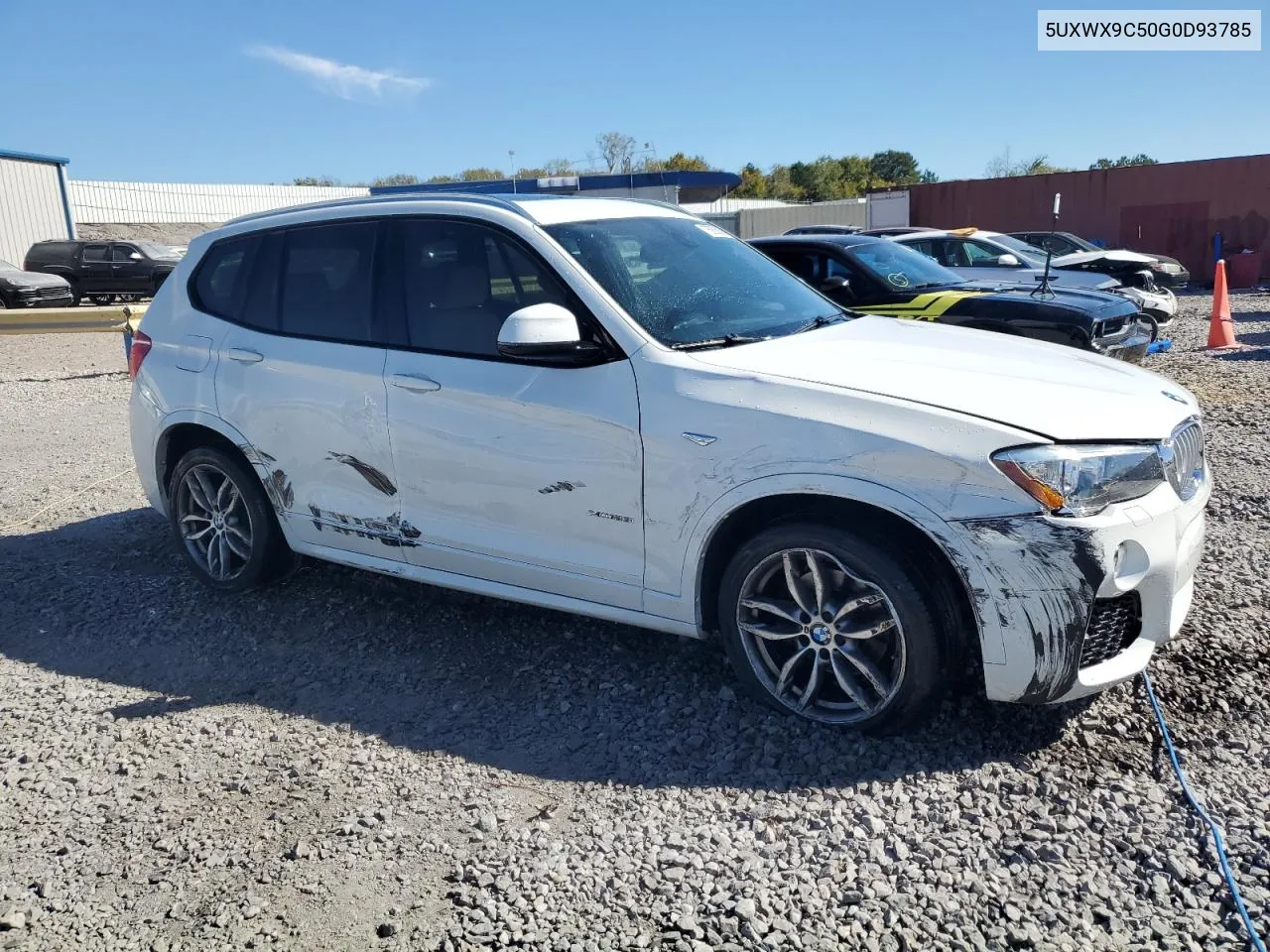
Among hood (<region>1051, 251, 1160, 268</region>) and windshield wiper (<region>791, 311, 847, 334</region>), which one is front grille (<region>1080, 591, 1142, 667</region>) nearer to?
windshield wiper (<region>791, 311, 847, 334</region>)

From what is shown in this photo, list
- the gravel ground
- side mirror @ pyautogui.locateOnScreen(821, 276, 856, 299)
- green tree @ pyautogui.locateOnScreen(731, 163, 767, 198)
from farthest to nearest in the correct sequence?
1. green tree @ pyautogui.locateOnScreen(731, 163, 767, 198)
2. side mirror @ pyautogui.locateOnScreen(821, 276, 856, 299)
3. the gravel ground

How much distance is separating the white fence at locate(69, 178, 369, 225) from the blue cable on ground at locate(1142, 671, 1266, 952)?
38512 mm

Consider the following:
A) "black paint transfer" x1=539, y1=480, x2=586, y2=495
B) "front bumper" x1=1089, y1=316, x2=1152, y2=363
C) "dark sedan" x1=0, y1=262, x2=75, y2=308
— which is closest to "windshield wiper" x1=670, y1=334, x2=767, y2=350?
"black paint transfer" x1=539, y1=480, x2=586, y2=495

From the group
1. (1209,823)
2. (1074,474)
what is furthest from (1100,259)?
(1209,823)

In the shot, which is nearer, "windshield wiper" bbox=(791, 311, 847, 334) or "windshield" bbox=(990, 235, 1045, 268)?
"windshield wiper" bbox=(791, 311, 847, 334)

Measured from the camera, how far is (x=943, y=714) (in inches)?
143

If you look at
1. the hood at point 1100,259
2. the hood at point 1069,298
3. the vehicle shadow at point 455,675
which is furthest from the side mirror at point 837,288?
the hood at point 1100,259

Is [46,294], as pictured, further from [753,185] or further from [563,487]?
[753,185]

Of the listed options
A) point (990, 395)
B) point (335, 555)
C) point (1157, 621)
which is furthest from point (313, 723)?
point (1157, 621)

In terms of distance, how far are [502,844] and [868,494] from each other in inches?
60.7

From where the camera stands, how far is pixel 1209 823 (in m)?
2.92

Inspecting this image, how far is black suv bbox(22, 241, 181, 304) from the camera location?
26328 mm

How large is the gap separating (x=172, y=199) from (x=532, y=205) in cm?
4551

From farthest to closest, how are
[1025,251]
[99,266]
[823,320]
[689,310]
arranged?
[99,266], [1025,251], [823,320], [689,310]
